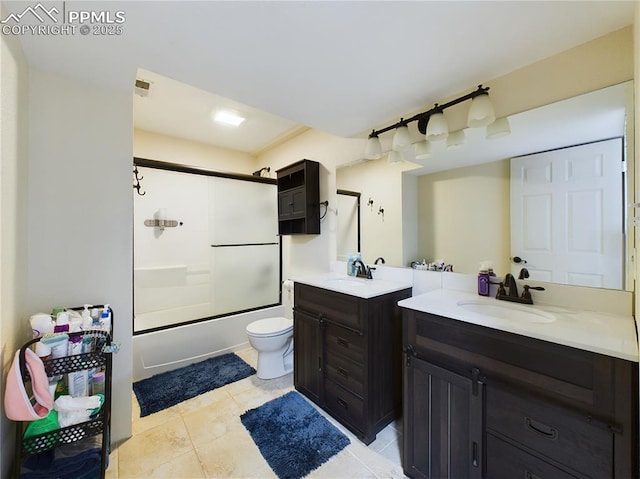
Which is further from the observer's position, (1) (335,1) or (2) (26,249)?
(2) (26,249)

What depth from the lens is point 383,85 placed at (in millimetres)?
1533

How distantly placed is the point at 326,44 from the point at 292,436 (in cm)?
224

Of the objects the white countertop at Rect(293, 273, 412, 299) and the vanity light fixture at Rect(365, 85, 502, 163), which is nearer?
the vanity light fixture at Rect(365, 85, 502, 163)

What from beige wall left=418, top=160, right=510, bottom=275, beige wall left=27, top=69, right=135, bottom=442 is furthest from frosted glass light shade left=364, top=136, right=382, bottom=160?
beige wall left=27, top=69, right=135, bottom=442

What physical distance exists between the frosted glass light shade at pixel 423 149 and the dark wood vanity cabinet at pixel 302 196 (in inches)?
41.4

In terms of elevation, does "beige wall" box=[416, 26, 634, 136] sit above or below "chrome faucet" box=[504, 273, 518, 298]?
above

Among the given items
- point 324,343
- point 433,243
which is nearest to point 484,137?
point 433,243

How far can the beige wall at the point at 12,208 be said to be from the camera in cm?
104

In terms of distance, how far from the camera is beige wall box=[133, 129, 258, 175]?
290 cm

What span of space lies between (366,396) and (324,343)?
1.45 feet

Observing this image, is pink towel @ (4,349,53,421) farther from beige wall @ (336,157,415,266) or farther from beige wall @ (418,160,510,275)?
beige wall @ (418,160,510,275)

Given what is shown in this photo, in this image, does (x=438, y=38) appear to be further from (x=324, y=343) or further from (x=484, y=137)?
(x=324, y=343)

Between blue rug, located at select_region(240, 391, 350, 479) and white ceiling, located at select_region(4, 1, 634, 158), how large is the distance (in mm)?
2185

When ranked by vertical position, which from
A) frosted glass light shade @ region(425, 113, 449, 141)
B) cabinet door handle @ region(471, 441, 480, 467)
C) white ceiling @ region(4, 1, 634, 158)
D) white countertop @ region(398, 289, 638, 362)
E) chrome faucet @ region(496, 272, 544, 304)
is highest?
white ceiling @ region(4, 1, 634, 158)
